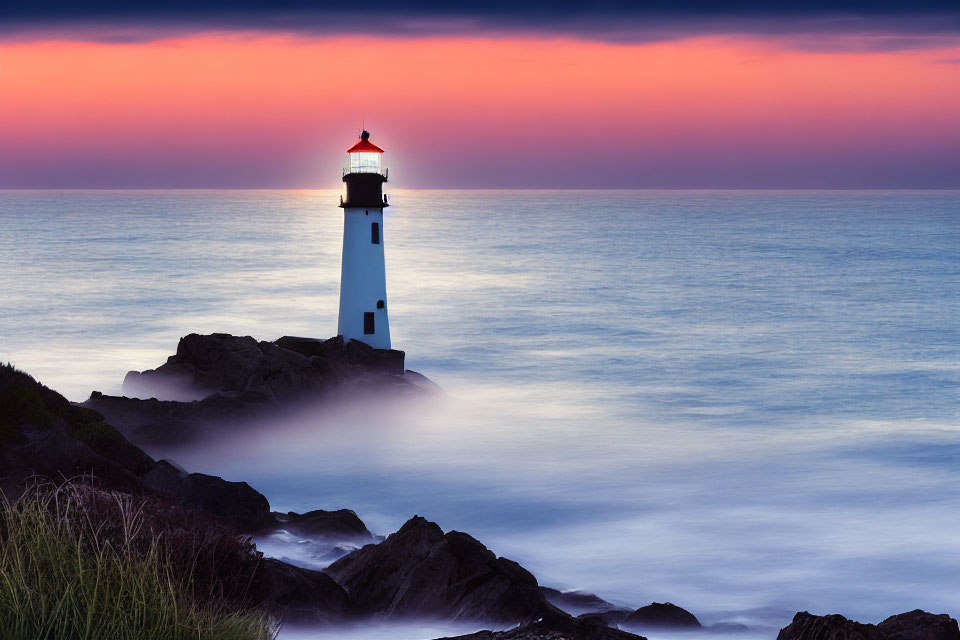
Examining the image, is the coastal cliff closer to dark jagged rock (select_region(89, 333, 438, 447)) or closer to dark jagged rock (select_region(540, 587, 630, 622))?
dark jagged rock (select_region(540, 587, 630, 622))

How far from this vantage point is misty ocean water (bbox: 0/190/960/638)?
53.2ft

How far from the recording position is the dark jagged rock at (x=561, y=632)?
827 cm

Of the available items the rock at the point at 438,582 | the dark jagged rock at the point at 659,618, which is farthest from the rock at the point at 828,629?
the dark jagged rock at the point at 659,618

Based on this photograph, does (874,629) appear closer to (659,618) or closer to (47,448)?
(659,618)

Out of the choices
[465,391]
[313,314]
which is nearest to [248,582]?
[465,391]

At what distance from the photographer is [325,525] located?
559 inches

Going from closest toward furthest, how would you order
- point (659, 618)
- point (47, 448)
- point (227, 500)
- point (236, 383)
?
point (659, 618)
point (47, 448)
point (227, 500)
point (236, 383)

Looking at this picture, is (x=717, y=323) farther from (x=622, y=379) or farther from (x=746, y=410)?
(x=746, y=410)

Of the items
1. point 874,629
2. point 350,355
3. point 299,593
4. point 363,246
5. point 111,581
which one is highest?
point 363,246

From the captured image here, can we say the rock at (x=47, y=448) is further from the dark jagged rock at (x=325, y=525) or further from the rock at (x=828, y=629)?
the rock at (x=828, y=629)

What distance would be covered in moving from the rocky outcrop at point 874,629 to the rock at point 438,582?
2.69m

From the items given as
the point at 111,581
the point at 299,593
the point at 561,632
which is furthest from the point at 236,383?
the point at 111,581

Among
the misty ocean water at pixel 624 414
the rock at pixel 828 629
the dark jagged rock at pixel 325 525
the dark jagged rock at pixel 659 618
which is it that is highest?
the misty ocean water at pixel 624 414

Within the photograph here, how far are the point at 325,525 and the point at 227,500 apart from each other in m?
1.44
